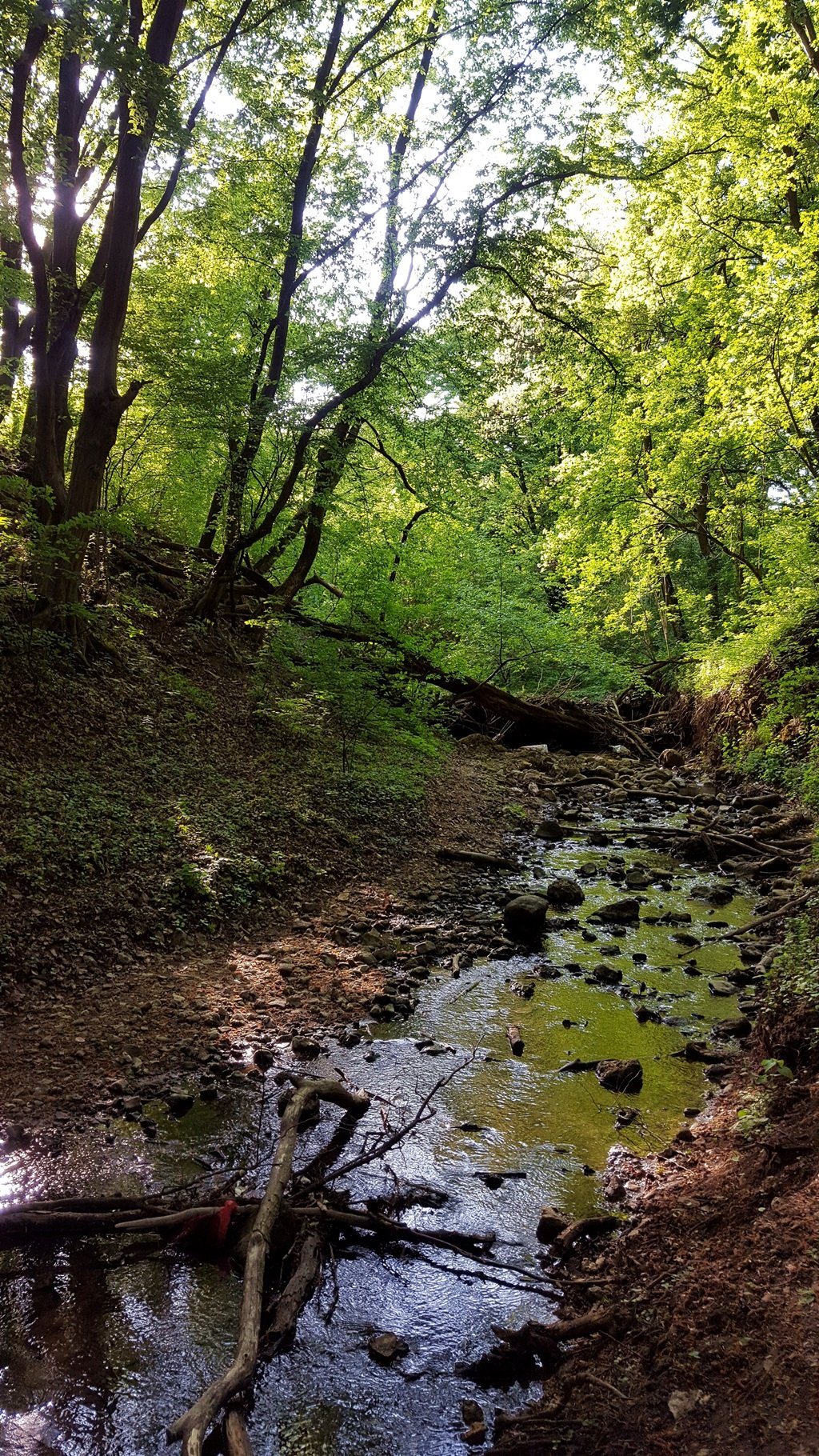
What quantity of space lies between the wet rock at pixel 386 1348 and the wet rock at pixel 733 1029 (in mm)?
3742

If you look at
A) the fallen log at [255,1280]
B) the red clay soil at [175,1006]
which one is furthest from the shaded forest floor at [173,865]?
the fallen log at [255,1280]

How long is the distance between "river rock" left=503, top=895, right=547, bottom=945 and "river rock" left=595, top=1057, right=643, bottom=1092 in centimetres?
289

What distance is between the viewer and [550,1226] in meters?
4.08

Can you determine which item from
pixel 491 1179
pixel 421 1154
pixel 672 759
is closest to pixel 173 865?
pixel 421 1154

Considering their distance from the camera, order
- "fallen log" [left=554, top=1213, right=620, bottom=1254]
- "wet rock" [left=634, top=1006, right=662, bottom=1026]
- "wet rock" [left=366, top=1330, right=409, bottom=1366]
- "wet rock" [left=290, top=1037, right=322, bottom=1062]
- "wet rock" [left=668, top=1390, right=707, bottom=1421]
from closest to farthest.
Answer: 1. "wet rock" [left=668, top=1390, right=707, bottom=1421]
2. "wet rock" [left=366, top=1330, right=409, bottom=1366]
3. "fallen log" [left=554, top=1213, right=620, bottom=1254]
4. "wet rock" [left=290, top=1037, right=322, bottom=1062]
5. "wet rock" [left=634, top=1006, right=662, bottom=1026]

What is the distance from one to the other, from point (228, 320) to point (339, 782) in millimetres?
9659

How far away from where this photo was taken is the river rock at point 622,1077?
547cm

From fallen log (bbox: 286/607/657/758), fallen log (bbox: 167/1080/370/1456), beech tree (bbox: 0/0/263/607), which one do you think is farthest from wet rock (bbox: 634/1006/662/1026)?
fallen log (bbox: 286/607/657/758)

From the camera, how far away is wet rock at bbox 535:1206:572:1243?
4.06 metres

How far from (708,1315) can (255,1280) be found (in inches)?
75.4

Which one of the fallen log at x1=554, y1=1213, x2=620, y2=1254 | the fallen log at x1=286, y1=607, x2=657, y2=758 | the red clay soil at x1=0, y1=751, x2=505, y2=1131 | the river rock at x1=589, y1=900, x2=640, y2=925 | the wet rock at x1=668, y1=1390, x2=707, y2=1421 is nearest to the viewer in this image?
the wet rock at x1=668, y1=1390, x2=707, y2=1421

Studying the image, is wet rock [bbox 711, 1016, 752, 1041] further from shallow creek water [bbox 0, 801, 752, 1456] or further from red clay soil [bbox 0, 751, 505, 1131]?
red clay soil [bbox 0, 751, 505, 1131]

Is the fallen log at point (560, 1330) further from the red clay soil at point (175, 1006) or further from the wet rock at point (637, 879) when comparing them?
the wet rock at point (637, 879)

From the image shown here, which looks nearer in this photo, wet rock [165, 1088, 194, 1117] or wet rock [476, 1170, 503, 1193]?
wet rock [476, 1170, 503, 1193]
